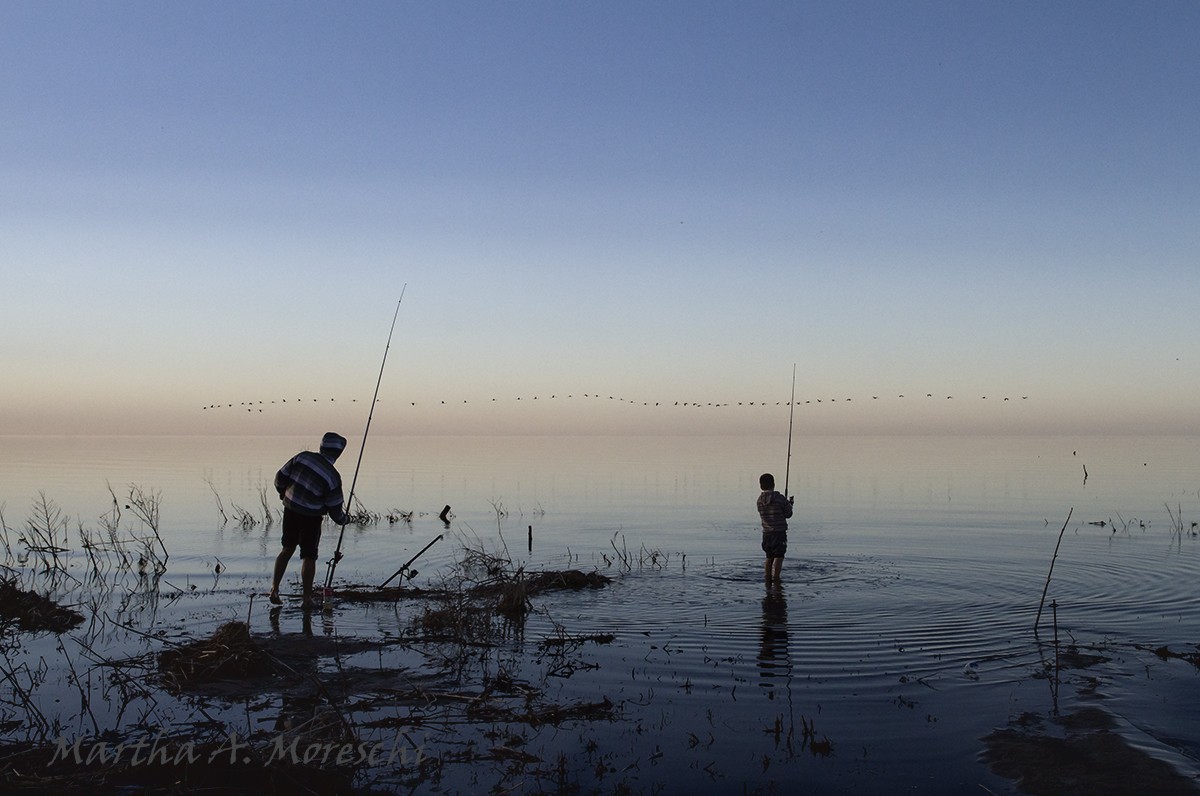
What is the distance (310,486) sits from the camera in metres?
11.6

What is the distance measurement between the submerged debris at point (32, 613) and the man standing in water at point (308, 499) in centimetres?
226

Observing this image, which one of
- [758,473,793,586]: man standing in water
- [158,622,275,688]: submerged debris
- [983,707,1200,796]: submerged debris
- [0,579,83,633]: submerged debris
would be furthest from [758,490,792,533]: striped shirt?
[0,579,83,633]: submerged debris

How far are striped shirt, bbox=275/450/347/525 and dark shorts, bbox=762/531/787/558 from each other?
20.0 feet

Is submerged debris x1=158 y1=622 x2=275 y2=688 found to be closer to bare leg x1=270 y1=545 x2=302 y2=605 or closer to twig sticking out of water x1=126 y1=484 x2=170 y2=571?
bare leg x1=270 y1=545 x2=302 y2=605

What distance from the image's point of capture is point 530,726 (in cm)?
659

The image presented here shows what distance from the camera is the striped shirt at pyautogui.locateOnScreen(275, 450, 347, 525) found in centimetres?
1153

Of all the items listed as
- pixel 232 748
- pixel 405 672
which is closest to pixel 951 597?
pixel 405 672

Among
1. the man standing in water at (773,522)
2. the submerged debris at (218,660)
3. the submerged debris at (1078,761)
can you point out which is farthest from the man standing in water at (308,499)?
the submerged debris at (1078,761)

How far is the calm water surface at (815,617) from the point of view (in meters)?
6.36

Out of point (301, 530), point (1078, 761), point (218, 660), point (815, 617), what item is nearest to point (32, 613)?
point (301, 530)

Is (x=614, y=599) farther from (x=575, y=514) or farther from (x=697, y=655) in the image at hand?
(x=575, y=514)

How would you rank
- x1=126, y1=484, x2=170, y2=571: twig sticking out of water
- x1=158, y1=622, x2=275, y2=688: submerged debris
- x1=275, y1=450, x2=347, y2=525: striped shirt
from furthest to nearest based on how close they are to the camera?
x1=126, y1=484, x2=170, y2=571: twig sticking out of water
x1=275, y1=450, x2=347, y2=525: striped shirt
x1=158, y1=622, x2=275, y2=688: submerged debris

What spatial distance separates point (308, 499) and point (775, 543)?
6.57 m

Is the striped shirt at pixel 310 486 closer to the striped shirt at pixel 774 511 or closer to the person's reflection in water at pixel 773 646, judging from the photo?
the person's reflection in water at pixel 773 646
